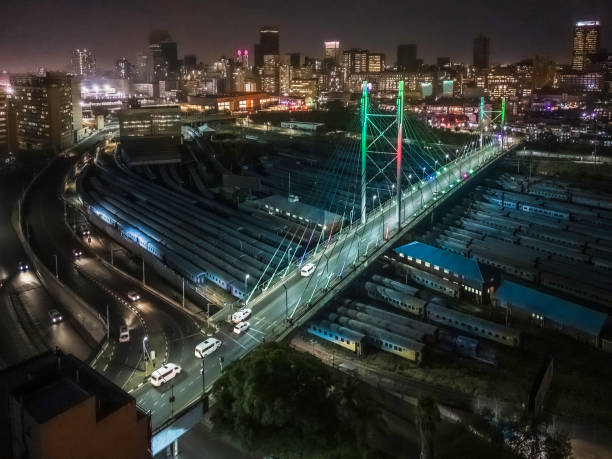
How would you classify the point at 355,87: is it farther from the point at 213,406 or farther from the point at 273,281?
the point at 213,406

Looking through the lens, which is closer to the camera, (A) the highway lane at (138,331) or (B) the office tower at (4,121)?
(A) the highway lane at (138,331)

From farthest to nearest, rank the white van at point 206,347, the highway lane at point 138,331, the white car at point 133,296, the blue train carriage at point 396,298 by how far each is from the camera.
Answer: the blue train carriage at point 396,298 < the white car at point 133,296 < the white van at point 206,347 < the highway lane at point 138,331

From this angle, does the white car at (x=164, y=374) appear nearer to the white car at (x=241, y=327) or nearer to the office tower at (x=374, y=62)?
the white car at (x=241, y=327)

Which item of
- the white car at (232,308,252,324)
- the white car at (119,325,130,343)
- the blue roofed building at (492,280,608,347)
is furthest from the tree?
the blue roofed building at (492,280,608,347)

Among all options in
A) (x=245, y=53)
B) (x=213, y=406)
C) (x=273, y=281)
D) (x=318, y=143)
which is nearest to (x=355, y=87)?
(x=245, y=53)

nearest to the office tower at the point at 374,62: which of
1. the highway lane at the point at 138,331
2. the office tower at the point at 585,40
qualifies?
the office tower at the point at 585,40

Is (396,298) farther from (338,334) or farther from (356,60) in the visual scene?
(356,60)

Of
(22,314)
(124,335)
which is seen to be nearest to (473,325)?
(124,335)
